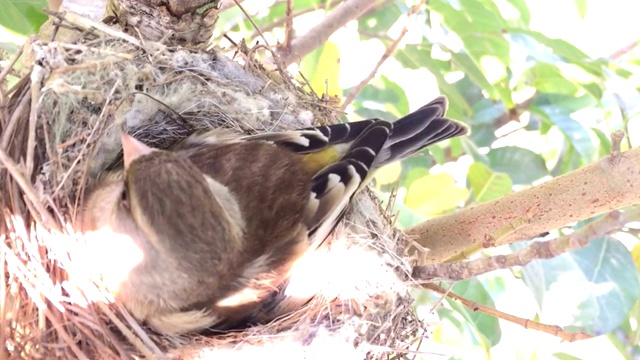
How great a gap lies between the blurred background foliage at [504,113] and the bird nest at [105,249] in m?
0.22

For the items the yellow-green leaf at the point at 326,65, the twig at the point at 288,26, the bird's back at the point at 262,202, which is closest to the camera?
the bird's back at the point at 262,202

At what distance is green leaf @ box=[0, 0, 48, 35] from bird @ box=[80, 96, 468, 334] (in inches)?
17.4

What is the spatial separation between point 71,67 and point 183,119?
448 mm

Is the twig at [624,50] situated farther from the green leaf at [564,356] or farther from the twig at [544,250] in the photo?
the twig at [544,250]

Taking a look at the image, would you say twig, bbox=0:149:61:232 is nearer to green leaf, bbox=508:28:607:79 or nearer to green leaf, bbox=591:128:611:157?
green leaf, bbox=508:28:607:79

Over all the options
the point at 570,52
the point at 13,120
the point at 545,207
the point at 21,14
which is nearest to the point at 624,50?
the point at 570,52

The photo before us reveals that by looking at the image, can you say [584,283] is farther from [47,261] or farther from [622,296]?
[47,261]

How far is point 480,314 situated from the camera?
7.00 feet

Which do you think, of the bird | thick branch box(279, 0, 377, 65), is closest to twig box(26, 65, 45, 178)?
the bird

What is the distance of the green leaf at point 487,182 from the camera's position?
2078 millimetres

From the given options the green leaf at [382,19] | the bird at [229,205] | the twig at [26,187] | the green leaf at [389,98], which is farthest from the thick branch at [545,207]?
the green leaf at [382,19]

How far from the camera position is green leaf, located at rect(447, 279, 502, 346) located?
2.12 metres

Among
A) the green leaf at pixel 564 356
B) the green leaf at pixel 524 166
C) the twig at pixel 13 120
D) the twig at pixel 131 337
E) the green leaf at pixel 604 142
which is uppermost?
the twig at pixel 13 120

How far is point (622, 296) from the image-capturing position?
1929mm
